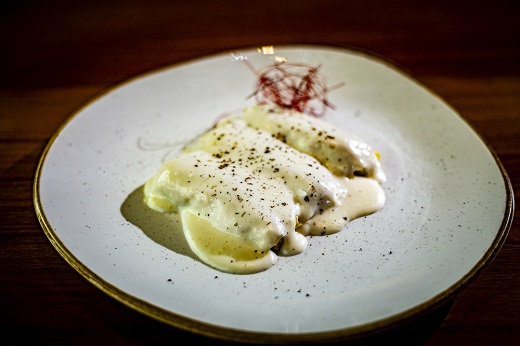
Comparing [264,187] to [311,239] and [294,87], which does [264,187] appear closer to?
[311,239]

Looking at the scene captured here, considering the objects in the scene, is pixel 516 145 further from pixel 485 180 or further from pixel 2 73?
pixel 2 73

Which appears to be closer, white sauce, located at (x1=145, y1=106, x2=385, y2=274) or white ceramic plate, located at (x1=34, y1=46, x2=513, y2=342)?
white ceramic plate, located at (x1=34, y1=46, x2=513, y2=342)

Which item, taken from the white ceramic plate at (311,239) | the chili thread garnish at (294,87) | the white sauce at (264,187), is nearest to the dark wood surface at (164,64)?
the white ceramic plate at (311,239)

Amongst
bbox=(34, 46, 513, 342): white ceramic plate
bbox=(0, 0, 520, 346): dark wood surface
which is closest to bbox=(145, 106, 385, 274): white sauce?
bbox=(34, 46, 513, 342): white ceramic plate

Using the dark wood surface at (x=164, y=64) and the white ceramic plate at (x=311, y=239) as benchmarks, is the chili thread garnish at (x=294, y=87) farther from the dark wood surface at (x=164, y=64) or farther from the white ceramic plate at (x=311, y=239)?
the dark wood surface at (x=164, y=64)

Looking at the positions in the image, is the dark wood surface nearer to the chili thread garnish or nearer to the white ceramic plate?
the white ceramic plate

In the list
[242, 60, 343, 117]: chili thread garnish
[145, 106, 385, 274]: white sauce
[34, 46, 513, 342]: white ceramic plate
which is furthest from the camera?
[242, 60, 343, 117]: chili thread garnish

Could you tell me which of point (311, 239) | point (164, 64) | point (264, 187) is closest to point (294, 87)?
point (164, 64)
